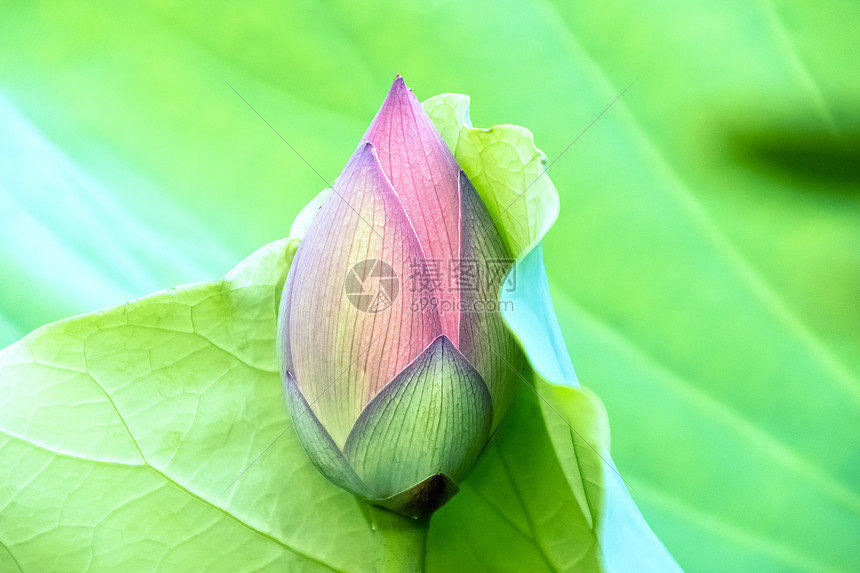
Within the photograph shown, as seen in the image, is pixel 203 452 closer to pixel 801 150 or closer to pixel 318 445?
pixel 318 445

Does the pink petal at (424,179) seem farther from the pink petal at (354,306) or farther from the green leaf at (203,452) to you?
the green leaf at (203,452)

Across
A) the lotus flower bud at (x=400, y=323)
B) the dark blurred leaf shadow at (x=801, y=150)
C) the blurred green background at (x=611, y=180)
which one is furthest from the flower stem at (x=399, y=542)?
the dark blurred leaf shadow at (x=801, y=150)

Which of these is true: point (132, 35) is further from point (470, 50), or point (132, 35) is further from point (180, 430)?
point (180, 430)

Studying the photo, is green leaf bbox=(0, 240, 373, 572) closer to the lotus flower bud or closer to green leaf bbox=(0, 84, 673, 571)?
green leaf bbox=(0, 84, 673, 571)

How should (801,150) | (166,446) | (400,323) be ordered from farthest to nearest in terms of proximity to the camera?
(801,150) → (166,446) → (400,323)

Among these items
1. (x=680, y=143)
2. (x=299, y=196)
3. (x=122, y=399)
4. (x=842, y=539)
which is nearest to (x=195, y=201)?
(x=299, y=196)

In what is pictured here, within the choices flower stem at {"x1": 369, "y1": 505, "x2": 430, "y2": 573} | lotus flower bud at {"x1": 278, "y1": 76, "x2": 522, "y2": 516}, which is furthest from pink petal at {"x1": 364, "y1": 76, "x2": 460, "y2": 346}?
flower stem at {"x1": 369, "y1": 505, "x2": 430, "y2": 573}

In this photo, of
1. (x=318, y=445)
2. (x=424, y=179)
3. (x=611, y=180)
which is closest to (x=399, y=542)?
(x=318, y=445)
